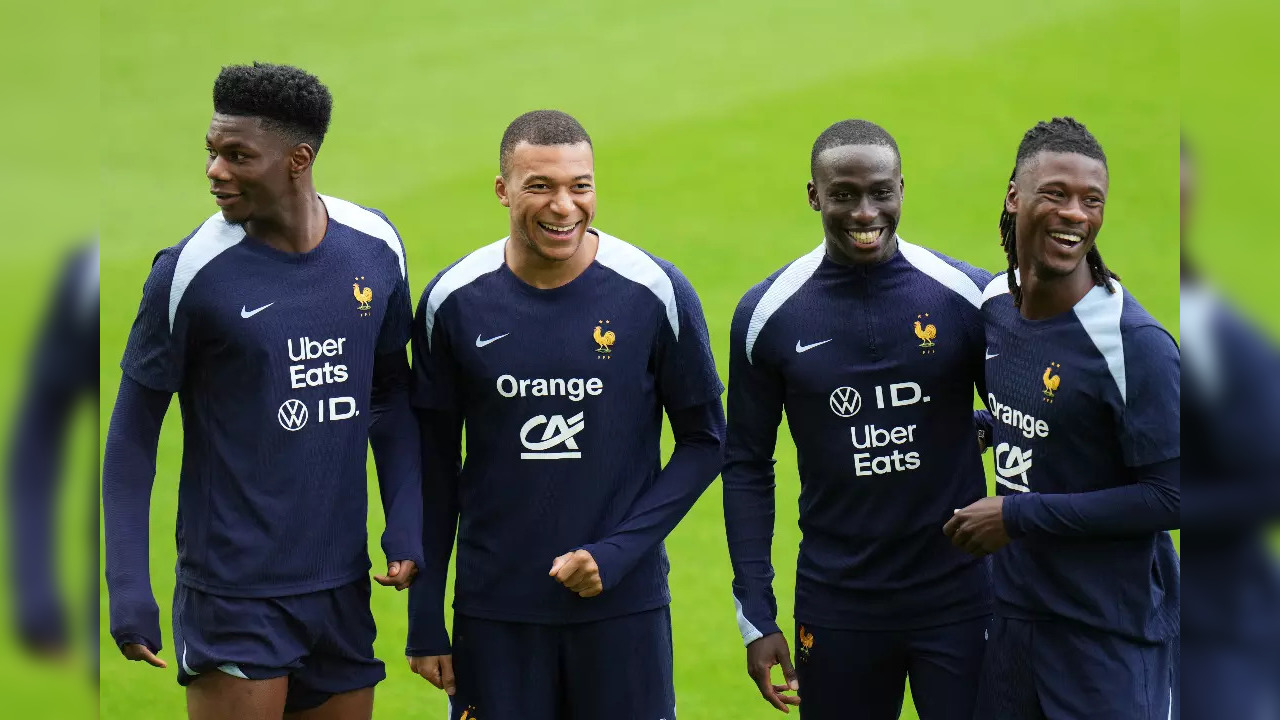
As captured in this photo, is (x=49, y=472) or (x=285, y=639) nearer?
(x=49, y=472)

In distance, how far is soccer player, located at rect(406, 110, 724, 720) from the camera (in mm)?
3953

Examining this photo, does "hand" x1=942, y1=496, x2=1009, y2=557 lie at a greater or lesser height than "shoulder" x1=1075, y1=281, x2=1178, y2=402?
lesser

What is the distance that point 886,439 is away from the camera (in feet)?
13.1

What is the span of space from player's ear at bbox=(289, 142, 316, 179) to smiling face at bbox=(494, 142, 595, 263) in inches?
21.6

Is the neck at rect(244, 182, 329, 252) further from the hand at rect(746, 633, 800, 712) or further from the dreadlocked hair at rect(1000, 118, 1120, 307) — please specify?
the dreadlocked hair at rect(1000, 118, 1120, 307)

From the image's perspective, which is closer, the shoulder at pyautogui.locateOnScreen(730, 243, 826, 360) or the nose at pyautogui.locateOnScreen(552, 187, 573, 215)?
the nose at pyautogui.locateOnScreen(552, 187, 573, 215)

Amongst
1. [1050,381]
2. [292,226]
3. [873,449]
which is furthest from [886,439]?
[292,226]

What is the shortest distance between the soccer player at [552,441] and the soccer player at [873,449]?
31 cm

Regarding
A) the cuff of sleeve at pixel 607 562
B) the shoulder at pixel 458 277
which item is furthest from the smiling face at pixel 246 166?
the cuff of sleeve at pixel 607 562

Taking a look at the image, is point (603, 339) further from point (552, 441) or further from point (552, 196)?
point (552, 196)

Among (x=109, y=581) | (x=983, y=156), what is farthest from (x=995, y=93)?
(x=109, y=581)

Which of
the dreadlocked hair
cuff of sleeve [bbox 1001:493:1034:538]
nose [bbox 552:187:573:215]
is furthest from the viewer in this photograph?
nose [bbox 552:187:573:215]

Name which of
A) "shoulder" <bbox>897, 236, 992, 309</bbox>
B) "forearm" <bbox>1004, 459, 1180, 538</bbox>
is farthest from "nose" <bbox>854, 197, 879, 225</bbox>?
Answer: "forearm" <bbox>1004, 459, 1180, 538</bbox>

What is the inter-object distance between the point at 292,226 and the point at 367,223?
26cm
